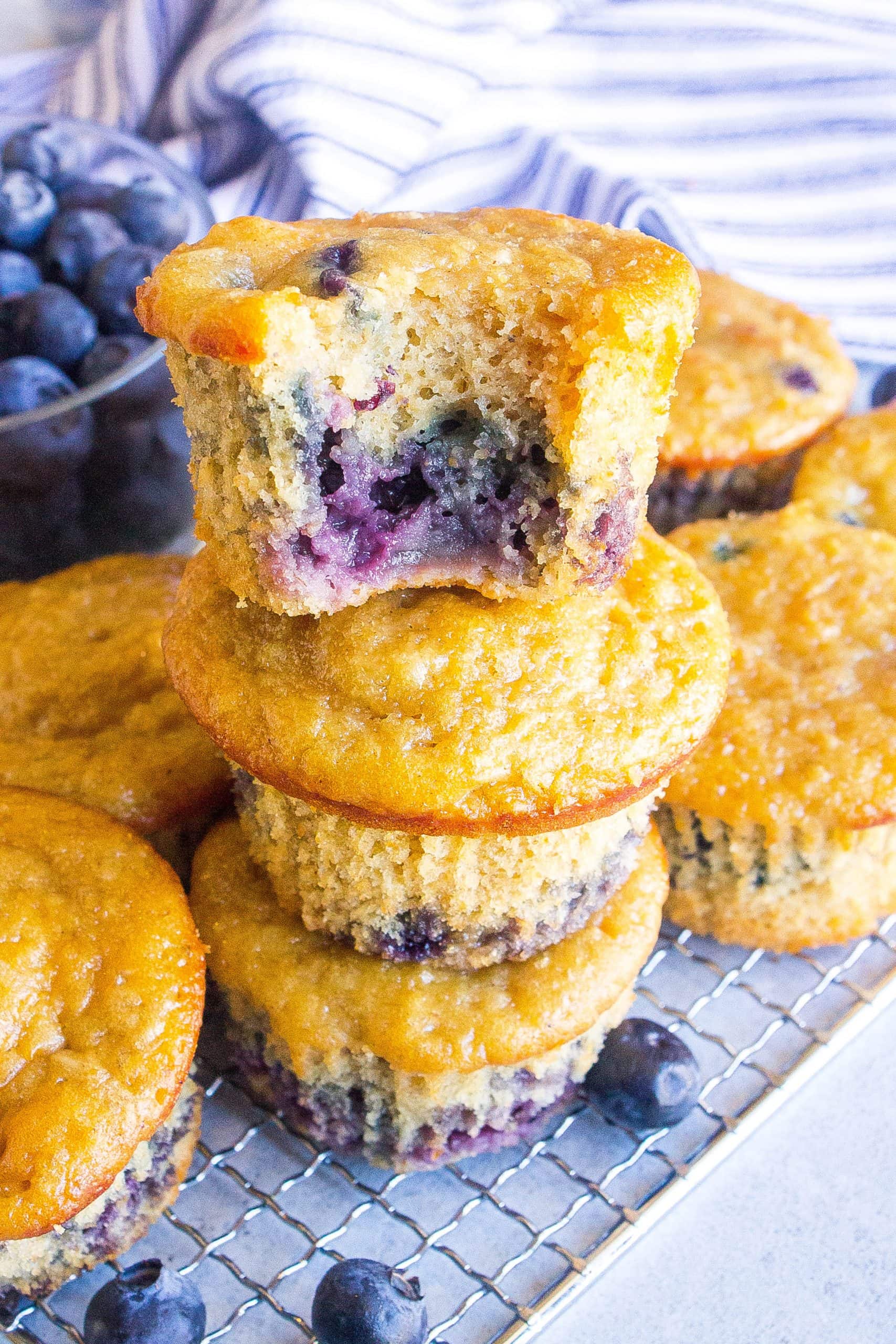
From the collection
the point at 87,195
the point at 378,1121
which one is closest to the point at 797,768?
the point at 378,1121

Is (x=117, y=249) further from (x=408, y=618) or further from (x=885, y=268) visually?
(x=885, y=268)

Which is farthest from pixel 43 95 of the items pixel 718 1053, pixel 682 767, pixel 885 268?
pixel 718 1053

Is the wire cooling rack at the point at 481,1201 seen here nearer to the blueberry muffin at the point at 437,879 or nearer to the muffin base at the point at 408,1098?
the muffin base at the point at 408,1098

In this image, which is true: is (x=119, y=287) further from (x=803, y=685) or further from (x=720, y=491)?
(x=803, y=685)

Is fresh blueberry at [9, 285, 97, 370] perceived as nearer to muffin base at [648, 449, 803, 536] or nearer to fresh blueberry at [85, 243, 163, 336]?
fresh blueberry at [85, 243, 163, 336]

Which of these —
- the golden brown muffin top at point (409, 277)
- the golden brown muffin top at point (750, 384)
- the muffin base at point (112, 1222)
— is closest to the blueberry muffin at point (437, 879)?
the muffin base at point (112, 1222)

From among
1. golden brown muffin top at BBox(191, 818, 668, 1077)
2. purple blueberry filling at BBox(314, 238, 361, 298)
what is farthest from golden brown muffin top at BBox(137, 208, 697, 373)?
golden brown muffin top at BBox(191, 818, 668, 1077)
